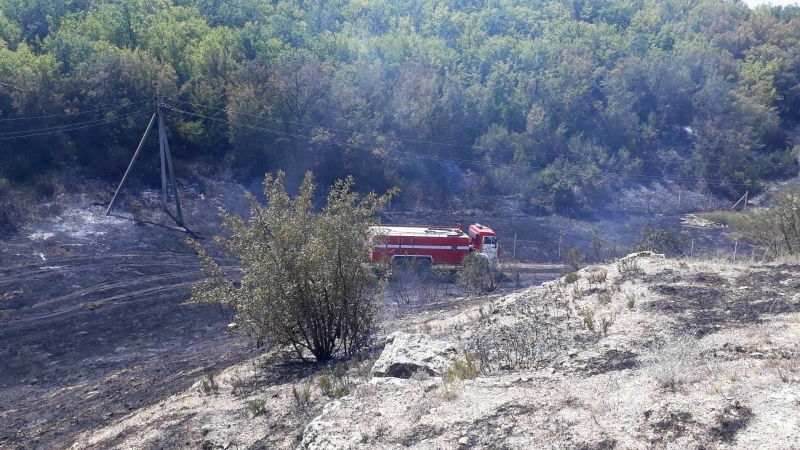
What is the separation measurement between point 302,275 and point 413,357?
130 inches

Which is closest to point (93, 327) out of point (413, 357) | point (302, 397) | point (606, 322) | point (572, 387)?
point (302, 397)

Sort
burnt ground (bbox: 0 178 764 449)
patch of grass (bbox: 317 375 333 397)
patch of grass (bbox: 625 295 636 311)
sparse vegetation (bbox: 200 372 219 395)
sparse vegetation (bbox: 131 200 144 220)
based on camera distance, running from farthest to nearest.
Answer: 1. sparse vegetation (bbox: 131 200 144 220)
2. burnt ground (bbox: 0 178 764 449)
3. patch of grass (bbox: 625 295 636 311)
4. sparse vegetation (bbox: 200 372 219 395)
5. patch of grass (bbox: 317 375 333 397)

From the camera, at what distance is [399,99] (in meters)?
51.8

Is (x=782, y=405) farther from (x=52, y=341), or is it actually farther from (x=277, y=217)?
(x=52, y=341)

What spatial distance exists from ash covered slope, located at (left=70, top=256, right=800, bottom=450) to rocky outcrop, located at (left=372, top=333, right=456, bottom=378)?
4cm

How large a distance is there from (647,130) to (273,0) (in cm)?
4664

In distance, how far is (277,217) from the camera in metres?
13.3

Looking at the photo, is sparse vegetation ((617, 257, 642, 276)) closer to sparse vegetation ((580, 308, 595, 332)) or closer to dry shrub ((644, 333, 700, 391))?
sparse vegetation ((580, 308, 595, 332))

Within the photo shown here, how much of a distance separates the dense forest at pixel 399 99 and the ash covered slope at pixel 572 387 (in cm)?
3044

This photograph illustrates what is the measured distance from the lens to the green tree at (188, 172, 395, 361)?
13039mm

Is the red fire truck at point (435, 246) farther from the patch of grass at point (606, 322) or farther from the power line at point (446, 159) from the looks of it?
the patch of grass at point (606, 322)

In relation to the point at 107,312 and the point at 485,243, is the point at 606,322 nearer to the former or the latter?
the point at 107,312

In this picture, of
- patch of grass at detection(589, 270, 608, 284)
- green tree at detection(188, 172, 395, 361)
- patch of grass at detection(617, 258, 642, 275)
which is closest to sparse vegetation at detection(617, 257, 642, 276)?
patch of grass at detection(617, 258, 642, 275)

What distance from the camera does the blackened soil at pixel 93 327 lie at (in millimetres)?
14273
